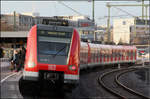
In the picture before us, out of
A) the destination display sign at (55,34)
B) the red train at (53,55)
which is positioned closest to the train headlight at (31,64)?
the red train at (53,55)

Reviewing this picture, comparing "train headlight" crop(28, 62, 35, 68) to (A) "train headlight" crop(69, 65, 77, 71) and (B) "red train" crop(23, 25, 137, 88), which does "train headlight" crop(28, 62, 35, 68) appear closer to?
(B) "red train" crop(23, 25, 137, 88)

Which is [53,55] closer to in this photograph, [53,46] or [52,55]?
[52,55]

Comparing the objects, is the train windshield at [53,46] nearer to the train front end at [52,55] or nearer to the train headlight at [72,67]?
the train front end at [52,55]

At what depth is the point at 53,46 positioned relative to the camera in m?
11.9

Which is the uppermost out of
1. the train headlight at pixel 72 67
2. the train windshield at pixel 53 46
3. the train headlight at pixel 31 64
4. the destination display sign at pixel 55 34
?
the destination display sign at pixel 55 34

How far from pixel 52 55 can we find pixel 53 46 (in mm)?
414

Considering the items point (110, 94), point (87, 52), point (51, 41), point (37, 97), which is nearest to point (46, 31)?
point (51, 41)

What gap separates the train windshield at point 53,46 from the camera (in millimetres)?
11602

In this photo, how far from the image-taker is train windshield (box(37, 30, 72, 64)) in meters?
11.6

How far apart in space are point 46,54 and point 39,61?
1.39 feet

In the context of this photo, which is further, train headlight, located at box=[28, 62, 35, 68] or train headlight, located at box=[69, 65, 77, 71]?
train headlight, located at box=[69, 65, 77, 71]

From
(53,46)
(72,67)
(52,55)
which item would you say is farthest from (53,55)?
(72,67)

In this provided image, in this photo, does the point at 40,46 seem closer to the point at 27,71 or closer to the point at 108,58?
the point at 27,71

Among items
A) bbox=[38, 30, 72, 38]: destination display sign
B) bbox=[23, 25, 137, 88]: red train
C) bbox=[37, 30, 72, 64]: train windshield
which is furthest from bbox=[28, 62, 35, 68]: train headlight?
bbox=[38, 30, 72, 38]: destination display sign
